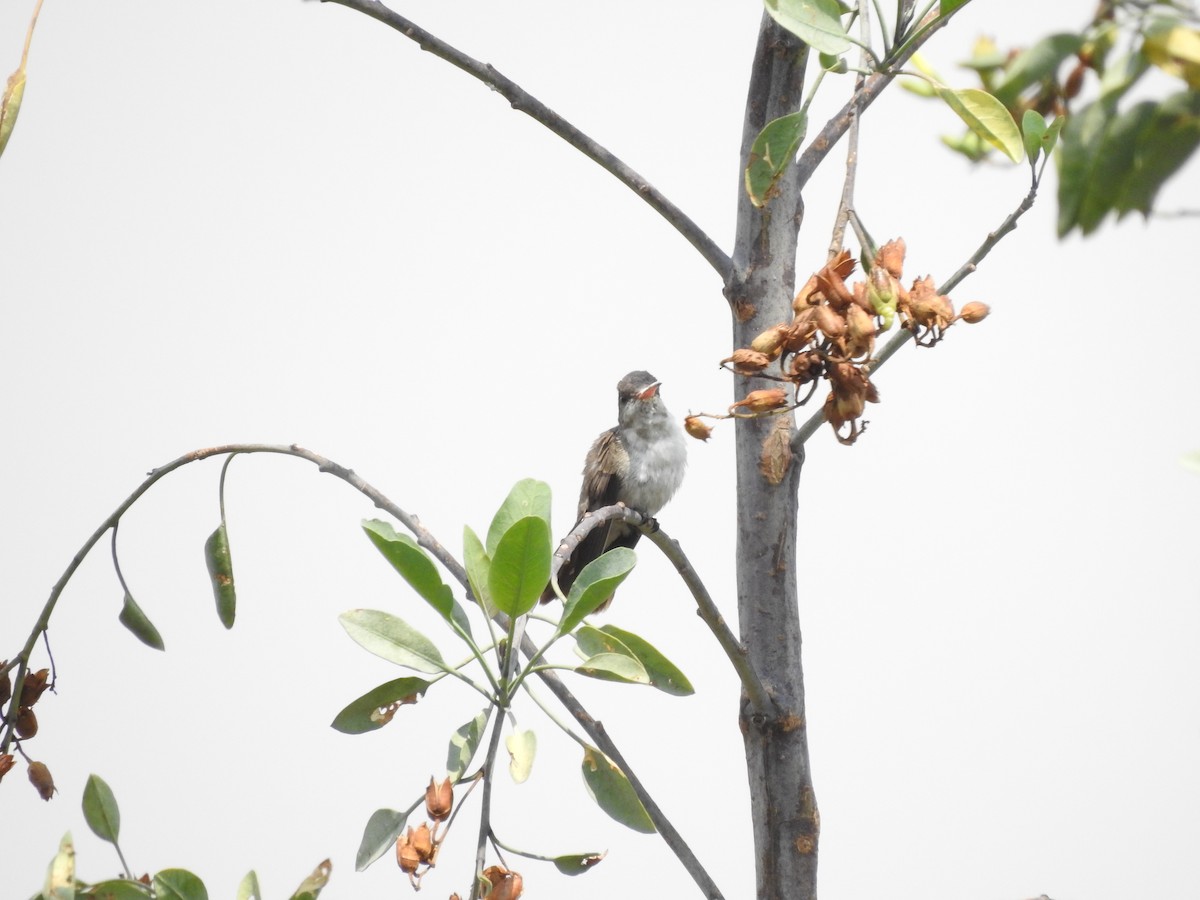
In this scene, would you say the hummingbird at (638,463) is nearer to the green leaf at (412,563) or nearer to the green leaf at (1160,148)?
the green leaf at (412,563)

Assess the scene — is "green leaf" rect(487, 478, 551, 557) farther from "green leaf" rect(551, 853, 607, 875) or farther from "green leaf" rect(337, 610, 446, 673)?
"green leaf" rect(551, 853, 607, 875)

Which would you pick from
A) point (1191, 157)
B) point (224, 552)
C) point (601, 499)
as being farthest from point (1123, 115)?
point (601, 499)

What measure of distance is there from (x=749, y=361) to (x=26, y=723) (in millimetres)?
1296

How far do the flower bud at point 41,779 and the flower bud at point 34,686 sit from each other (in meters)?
0.11

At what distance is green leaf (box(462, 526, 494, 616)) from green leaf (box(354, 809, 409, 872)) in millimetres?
314

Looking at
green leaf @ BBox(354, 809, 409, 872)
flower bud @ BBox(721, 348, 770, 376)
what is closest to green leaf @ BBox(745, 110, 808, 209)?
flower bud @ BBox(721, 348, 770, 376)

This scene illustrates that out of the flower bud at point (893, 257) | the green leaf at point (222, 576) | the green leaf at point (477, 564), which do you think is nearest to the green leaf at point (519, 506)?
the green leaf at point (477, 564)

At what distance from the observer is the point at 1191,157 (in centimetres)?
75

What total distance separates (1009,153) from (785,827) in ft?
3.54

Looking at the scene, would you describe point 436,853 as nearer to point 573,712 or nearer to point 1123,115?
point 573,712

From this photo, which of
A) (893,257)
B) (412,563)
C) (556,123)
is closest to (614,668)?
(412,563)

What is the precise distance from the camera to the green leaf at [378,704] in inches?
65.0

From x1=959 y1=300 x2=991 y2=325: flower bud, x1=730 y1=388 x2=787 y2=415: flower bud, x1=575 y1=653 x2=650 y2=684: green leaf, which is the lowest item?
x1=575 y1=653 x2=650 y2=684: green leaf

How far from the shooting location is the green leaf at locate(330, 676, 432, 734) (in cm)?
165
